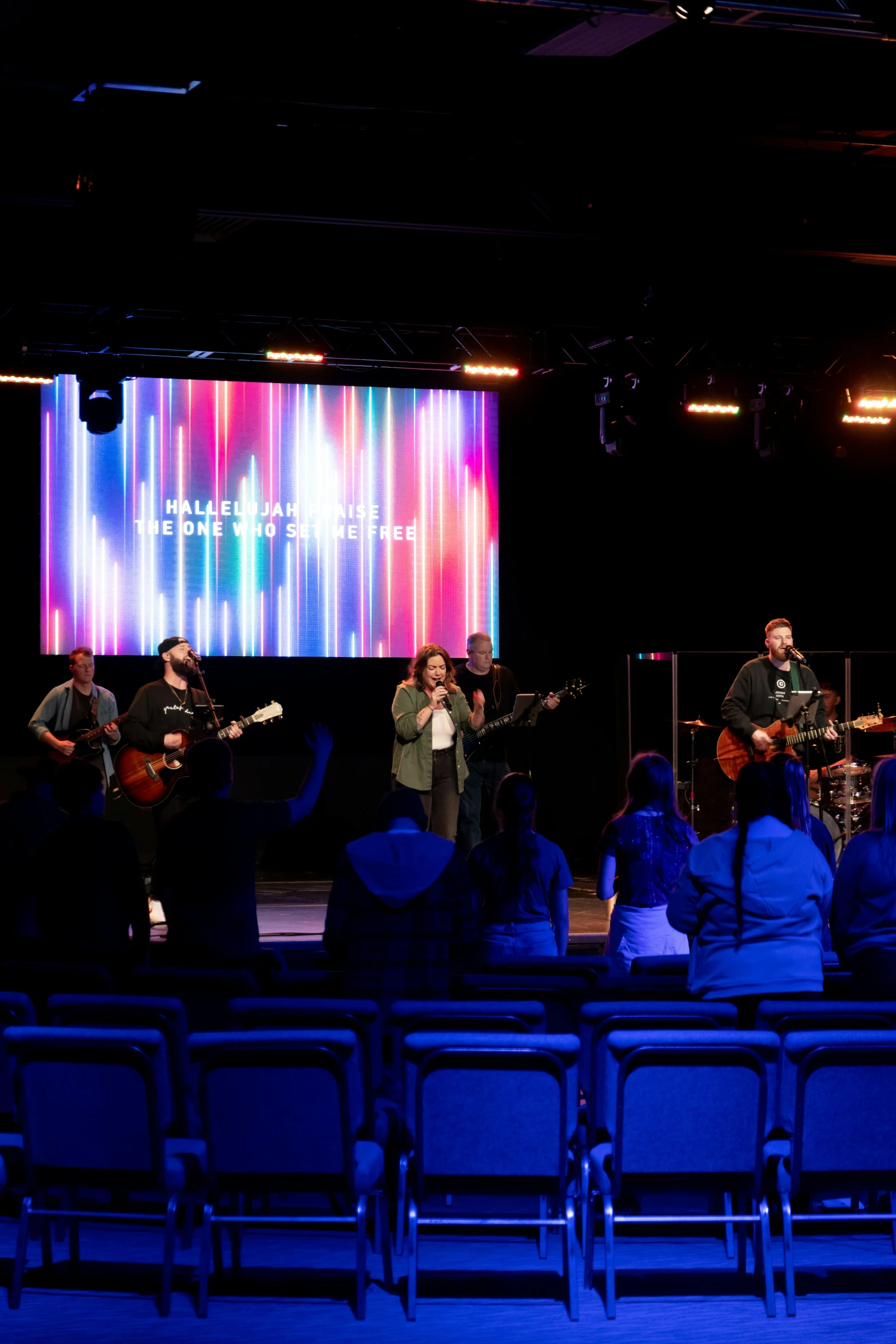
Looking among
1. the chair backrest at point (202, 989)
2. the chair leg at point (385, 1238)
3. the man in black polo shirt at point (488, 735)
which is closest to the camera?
the chair leg at point (385, 1238)

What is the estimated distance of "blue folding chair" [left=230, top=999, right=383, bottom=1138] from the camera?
3.89 meters

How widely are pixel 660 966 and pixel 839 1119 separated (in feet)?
4.53

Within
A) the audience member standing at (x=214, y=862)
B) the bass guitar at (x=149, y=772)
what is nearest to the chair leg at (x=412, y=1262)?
the audience member standing at (x=214, y=862)

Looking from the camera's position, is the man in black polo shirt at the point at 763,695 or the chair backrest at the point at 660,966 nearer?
the chair backrest at the point at 660,966

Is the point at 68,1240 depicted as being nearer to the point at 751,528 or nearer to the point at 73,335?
the point at 73,335

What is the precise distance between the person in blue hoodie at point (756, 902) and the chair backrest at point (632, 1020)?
295 mm

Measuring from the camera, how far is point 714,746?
11734 millimetres

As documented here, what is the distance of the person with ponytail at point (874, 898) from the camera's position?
4445 mm

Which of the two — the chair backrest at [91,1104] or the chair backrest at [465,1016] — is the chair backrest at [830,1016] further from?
the chair backrest at [91,1104]

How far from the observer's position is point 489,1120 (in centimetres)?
369

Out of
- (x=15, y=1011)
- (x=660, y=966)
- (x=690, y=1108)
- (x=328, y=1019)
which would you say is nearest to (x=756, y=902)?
(x=690, y=1108)

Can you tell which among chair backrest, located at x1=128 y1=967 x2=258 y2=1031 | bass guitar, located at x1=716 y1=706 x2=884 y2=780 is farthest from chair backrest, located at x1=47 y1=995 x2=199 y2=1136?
bass guitar, located at x1=716 y1=706 x2=884 y2=780

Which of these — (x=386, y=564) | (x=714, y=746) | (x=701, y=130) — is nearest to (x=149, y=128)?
(x=701, y=130)

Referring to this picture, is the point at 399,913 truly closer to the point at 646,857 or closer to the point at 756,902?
the point at 756,902
